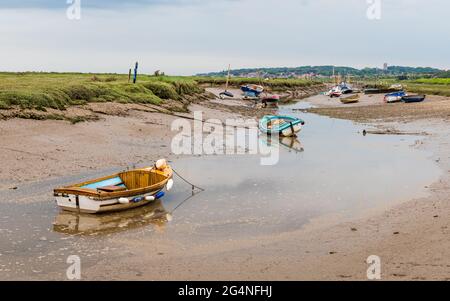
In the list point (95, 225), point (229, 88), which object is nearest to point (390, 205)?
point (95, 225)

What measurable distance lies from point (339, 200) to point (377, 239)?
427 cm

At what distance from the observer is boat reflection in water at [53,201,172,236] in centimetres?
1327

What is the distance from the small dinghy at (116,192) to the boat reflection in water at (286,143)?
43.0 ft

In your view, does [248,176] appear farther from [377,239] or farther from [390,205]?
[377,239]

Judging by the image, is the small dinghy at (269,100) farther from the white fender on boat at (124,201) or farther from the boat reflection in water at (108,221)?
the white fender on boat at (124,201)

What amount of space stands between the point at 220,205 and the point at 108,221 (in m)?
3.65

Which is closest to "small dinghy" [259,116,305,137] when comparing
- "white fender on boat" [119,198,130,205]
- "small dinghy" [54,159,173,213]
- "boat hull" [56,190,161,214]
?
"small dinghy" [54,159,173,213]

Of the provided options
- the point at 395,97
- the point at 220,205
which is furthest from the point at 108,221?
the point at 395,97

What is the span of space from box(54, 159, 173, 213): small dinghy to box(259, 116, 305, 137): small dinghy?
18.1 metres

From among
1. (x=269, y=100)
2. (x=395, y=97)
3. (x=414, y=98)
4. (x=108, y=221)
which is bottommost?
(x=108, y=221)

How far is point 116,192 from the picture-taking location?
1440cm

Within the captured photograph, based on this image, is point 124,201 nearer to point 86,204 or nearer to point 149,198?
point 149,198

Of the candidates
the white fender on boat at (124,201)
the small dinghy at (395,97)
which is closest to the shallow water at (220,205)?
the white fender on boat at (124,201)

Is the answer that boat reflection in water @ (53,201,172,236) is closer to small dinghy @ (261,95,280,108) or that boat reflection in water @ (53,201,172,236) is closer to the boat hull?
the boat hull
